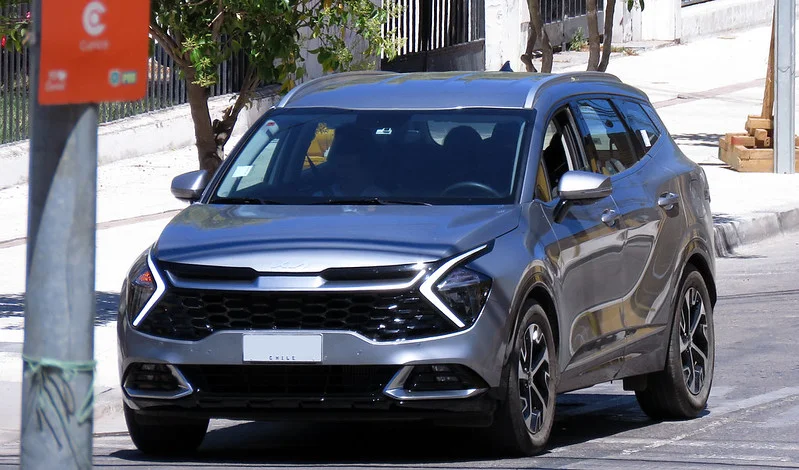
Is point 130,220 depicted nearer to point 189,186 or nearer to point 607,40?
point 607,40

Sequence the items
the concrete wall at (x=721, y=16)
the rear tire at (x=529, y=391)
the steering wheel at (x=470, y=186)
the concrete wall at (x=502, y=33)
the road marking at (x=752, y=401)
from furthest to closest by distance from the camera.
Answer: the concrete wall at (x=721, y=16) → the concrete wall at (x=502, y=33) → the road marking at (x=752, y=401) → the steering wheel at (x=470, y=186) → the rear tire at (x=529, y=391)

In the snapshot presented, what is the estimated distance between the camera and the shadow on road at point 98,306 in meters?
10.4

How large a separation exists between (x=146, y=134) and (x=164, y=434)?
11.9 m

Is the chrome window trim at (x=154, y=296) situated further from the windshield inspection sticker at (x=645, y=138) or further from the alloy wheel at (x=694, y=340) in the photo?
the windshield inspection sticker at (x=645, y=138)

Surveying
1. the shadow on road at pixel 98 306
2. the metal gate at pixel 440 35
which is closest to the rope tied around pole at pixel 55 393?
the shadow on road at pixel 98 306

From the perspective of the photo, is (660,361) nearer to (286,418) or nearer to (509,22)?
(286,418)

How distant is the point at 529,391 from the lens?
22.4 feet

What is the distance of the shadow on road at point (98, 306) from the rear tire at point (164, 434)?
306 cm

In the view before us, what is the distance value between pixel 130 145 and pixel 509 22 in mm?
10051

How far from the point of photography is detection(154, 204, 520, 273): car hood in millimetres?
6477

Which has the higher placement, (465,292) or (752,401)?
(465,292)

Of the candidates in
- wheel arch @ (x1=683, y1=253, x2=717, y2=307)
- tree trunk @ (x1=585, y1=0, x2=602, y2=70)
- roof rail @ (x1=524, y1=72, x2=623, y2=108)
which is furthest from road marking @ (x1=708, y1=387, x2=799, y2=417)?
tree trunk @ (x1=585, y1=0, x2=602, y2=70)

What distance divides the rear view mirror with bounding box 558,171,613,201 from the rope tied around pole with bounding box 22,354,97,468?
14.0 ft

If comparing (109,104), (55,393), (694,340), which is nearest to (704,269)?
(694,340)
